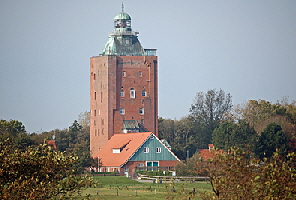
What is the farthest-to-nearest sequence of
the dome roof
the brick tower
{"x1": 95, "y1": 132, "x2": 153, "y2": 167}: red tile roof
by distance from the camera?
the dome roof < the brick tower < {"x1": 95, "y1": 132, "x2": 153, "y2": 167}: red tile roof

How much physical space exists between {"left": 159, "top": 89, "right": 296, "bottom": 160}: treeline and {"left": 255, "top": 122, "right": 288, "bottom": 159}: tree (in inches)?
79.9

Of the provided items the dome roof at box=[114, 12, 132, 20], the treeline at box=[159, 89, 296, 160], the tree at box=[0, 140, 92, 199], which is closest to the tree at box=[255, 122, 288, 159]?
the treeline at box=[159, 89, 296, 160]

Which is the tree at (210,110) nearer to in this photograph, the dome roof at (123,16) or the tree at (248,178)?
the dome roof at (123,16)

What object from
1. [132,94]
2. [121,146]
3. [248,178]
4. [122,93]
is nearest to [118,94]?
[122,93]

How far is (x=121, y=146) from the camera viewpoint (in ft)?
292

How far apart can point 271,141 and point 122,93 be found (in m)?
30.1

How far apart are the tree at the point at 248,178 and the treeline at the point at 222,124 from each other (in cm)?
Answer: 5921

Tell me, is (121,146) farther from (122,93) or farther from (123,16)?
(123,16)

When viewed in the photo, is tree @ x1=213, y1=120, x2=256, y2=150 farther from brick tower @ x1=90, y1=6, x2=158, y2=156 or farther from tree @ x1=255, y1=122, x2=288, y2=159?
brick tower @ x1=90, y1=6, x2=158, y2=156

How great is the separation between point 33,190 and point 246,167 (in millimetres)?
7241

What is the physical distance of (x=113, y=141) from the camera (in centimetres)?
9419

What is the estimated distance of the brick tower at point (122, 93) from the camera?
99750 millimetres

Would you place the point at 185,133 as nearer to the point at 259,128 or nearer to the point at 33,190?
the point at 259,128

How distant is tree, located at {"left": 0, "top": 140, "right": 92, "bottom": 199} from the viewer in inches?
872
